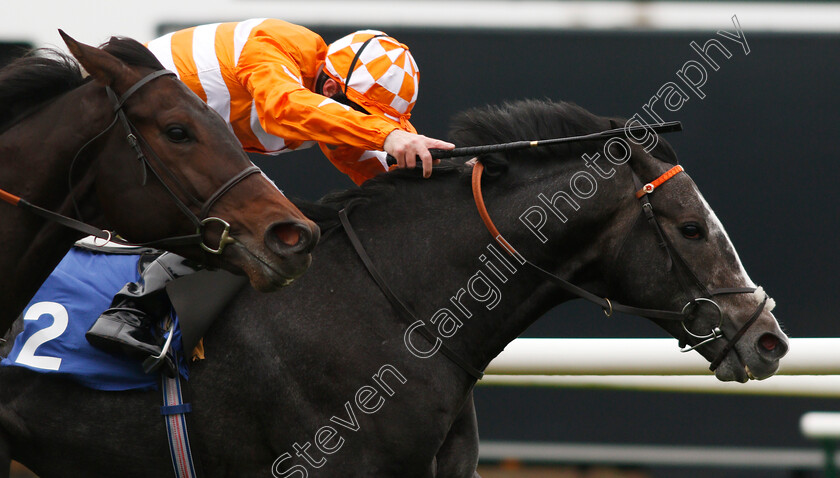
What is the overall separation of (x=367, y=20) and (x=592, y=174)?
84.3 inches

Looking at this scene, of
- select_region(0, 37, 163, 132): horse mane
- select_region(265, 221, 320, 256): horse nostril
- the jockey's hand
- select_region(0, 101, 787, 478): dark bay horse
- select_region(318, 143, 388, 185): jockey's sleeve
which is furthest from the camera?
select_region(318, 143, 388, 185): jockey's sleeve

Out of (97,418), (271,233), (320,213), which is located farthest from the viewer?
(320,213)

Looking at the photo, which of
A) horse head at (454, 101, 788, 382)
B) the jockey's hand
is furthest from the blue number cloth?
horse head at (454, 101, 788, 382)

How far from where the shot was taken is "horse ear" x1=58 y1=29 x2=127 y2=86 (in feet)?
7.13

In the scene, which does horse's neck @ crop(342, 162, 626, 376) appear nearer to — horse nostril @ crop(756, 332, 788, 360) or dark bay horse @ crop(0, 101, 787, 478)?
dark bay horse @ crop(0, 101, 787, 478)

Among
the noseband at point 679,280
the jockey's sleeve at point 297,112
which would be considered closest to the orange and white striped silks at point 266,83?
the jockey's sleeve at point 297,112

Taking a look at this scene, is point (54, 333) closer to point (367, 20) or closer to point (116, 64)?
point (116, 64)

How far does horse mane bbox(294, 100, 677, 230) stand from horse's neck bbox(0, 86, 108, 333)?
0.79m

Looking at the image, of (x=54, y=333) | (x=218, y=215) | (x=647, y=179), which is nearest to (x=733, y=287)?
(x=647, y=179)

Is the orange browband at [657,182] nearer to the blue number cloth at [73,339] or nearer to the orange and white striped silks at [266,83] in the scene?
the orange and white striped silks at [266,83]

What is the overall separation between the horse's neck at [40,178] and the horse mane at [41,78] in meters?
0.05

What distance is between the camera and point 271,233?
2.18 m

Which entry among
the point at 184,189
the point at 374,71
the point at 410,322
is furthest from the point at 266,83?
the point at 410,322

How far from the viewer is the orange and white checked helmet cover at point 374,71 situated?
2.87m
